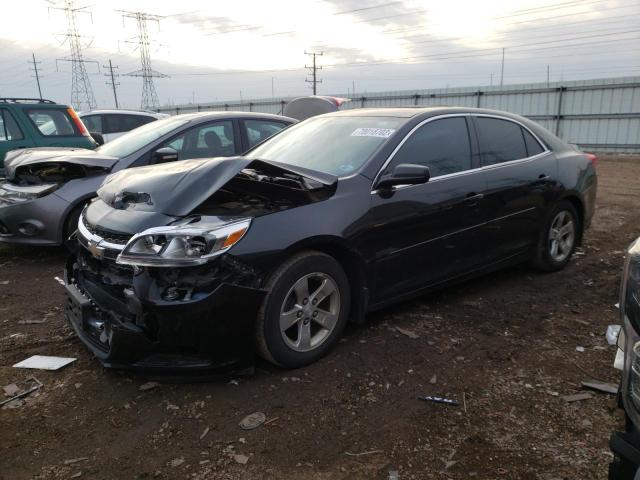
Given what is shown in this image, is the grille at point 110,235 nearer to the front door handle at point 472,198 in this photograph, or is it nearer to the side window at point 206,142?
the front door handle at point 472,198

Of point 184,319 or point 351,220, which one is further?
point 351,220

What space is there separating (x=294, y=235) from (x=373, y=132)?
4.17 feet

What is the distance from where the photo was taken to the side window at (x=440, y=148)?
12.5ft

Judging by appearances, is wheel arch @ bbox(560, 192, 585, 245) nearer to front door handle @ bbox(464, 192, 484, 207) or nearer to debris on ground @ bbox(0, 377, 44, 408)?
front door handle @ bbox(464, 192, 484, 207)

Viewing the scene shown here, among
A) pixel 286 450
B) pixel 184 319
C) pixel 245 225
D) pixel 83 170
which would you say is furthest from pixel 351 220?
pixel 83 170

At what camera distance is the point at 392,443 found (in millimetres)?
2553

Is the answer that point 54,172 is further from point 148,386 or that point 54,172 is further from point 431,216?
point 431,216

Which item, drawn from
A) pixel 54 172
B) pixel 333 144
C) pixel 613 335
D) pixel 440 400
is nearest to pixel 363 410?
pixel 440 400

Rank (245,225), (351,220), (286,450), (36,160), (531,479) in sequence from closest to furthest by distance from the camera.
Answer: (531,479), (286,450), (245,225), (351,220), (36,160)

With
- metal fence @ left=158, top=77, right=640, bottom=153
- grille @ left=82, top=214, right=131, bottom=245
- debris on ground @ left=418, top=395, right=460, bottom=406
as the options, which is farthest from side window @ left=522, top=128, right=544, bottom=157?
metal fence @ left=158, top=77, right=640, bottom=153

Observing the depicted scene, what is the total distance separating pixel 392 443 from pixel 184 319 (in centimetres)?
126

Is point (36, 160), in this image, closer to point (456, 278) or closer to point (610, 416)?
point (456, 278)

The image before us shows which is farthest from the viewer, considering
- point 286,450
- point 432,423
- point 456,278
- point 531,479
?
point 456,278

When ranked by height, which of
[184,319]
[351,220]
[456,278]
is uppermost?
[351,220]
